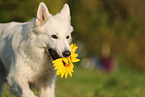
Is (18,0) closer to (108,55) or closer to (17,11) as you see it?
(17,11)

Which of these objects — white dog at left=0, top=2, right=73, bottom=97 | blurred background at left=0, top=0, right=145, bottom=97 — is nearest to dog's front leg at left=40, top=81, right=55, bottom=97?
white dog at left=0, top=2, right=73, bottom=97

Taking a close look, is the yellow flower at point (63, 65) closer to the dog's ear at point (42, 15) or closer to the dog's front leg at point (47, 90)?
the dog's front leg at point (47, 90)

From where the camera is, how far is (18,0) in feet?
38.8

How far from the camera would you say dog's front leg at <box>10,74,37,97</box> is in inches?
189

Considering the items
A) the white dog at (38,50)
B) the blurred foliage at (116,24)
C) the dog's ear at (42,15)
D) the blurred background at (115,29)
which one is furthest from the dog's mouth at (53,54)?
the blurred foliage at (116,24)

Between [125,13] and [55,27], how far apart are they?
17.5m

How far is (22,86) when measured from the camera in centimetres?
494

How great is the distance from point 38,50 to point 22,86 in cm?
68

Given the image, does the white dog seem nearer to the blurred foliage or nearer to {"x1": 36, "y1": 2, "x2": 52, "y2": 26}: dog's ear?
{"x1": 36, "y1": 2, "x2": 52, "y2": 26}: dog's ear

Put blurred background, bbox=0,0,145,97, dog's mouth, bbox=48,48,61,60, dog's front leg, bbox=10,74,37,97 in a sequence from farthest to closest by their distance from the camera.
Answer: blurred background, bbox=0,0,145,97 < dog's mouth, bbox=48,48,61,60 < dog's front leg, bbox=10,74,37,97

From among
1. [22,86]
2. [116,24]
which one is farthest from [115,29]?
[22,86]

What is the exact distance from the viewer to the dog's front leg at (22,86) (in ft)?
15.8

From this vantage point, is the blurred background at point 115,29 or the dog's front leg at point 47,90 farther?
the blurred background at point 115,29

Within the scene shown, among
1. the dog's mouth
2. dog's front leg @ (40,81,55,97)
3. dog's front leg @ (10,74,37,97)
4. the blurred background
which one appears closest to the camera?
dog's front leg @ (10,74,37,97)
